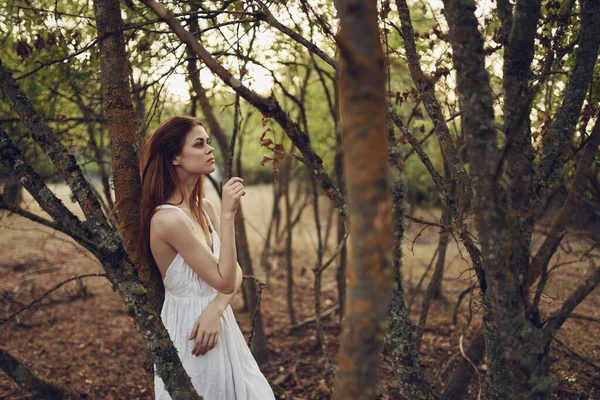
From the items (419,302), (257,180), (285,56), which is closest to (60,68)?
(285,56)

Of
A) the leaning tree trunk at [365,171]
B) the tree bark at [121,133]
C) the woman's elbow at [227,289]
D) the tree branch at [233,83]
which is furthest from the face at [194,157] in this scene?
the leaning tree trunk at [365,171]

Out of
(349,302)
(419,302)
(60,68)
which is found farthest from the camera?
(419,302)

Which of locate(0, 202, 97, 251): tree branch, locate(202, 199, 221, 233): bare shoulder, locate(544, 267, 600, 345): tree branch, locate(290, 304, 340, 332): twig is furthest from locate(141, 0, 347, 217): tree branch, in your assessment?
locate(290, 304, 340, 332): twig

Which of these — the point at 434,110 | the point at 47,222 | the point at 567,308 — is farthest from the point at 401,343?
the point at 47,222

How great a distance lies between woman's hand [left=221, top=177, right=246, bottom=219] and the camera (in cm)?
226

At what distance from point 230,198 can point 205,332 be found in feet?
2.20

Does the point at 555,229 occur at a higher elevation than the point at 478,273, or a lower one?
higher

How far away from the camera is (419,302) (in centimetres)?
719

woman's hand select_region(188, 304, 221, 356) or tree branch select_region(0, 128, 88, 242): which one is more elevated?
tree branch select_region(0, 128, 88, 242)

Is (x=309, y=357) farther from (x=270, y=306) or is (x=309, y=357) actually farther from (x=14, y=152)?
(x=14, y=152)

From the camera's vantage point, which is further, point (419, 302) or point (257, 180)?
point (257, 180)

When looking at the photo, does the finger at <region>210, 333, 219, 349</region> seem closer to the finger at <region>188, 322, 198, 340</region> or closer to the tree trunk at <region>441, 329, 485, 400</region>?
the finger at <region>188, 322, 198, 340</region>

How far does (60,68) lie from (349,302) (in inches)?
157

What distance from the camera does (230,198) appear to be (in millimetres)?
2260
